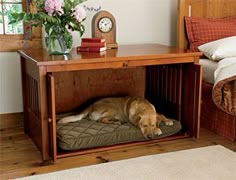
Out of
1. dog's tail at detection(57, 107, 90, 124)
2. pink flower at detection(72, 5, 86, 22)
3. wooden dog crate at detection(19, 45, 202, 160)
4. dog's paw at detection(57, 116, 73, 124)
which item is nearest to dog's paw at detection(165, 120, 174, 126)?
wooden dog crate at detection(19, 45, 202, 160)

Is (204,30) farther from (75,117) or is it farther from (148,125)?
(75,117)

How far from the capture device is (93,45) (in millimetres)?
2600

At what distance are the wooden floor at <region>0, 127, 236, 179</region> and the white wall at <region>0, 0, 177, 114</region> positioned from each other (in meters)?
0.32

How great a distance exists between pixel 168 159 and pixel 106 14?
1225 mm

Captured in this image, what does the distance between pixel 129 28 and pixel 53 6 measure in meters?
1.04

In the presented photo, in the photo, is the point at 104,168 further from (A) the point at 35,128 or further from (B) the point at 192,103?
(B) the point at 192,103

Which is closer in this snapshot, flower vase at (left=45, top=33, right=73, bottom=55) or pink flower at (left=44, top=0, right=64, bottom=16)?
pink flower at (left=44, top=0, right=64, bottom=16)

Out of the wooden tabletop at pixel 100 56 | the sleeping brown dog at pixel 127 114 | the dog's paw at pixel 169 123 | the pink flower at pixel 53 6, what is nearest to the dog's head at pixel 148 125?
the sleeping brown dog at pixel 127 114

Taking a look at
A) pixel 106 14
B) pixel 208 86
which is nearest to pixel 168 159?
pixel 208 86

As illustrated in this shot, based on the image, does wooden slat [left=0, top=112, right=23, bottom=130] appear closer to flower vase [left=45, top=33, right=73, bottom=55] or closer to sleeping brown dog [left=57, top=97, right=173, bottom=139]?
sleeping brown dog [left=57, top=97, right=173, bottom=139]

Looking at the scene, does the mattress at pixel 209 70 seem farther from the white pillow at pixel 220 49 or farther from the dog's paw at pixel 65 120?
the dog's paw at pixel 65 120

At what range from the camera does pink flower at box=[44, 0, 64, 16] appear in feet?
7.36

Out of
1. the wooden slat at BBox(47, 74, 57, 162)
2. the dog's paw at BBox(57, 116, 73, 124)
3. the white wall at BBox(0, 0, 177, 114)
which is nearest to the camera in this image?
the wooden slat at BBox(47, 74, 57, 162)

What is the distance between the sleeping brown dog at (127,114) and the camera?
8.42ft
